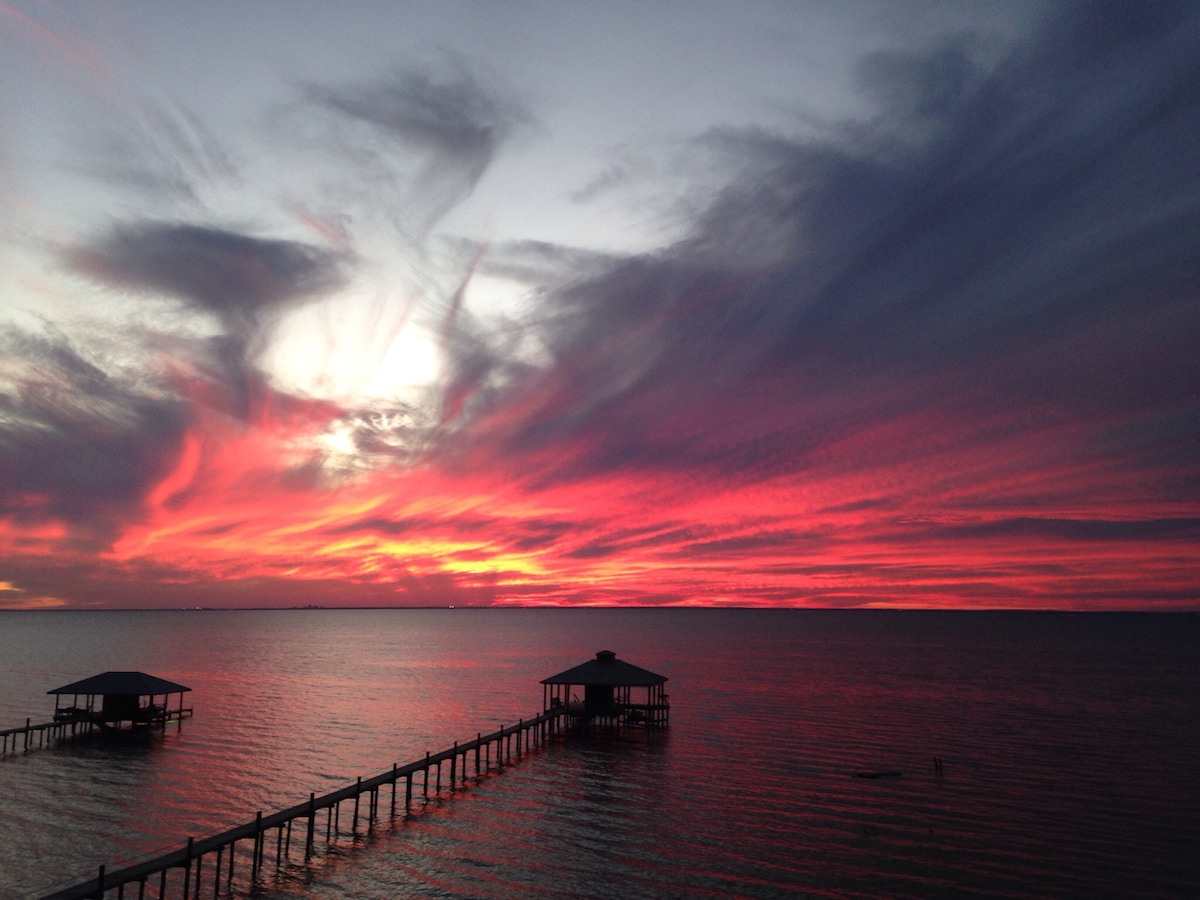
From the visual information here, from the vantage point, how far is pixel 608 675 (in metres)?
50.8

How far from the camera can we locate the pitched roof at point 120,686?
47634 millimetres

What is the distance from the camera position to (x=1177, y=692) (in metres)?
79.0

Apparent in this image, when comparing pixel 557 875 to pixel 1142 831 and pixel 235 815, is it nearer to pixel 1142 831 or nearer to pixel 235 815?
pixel 235 815

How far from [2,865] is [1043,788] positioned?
4297cm

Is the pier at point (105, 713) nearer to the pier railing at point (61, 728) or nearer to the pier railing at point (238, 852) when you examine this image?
the pier railing at point (61, 728)

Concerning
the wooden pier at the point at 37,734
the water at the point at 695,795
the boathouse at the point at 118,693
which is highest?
the boathouse at the point at 118,693

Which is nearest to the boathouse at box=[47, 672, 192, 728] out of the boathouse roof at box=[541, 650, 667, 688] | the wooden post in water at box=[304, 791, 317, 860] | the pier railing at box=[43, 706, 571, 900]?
the pier railing at box=[43, 706, 571, 900]

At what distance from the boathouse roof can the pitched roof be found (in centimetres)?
2314

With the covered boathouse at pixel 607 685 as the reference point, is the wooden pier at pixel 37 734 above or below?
Result: below

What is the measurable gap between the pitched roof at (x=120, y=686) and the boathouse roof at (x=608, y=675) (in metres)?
23.1

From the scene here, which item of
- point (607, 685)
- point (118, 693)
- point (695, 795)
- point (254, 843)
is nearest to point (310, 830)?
point (254, 843)

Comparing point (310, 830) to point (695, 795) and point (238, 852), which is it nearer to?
point (238, 852)

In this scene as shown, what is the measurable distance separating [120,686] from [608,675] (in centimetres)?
2969

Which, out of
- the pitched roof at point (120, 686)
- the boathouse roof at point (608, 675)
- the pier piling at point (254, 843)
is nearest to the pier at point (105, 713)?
the pitched roof at point (120, 686)
